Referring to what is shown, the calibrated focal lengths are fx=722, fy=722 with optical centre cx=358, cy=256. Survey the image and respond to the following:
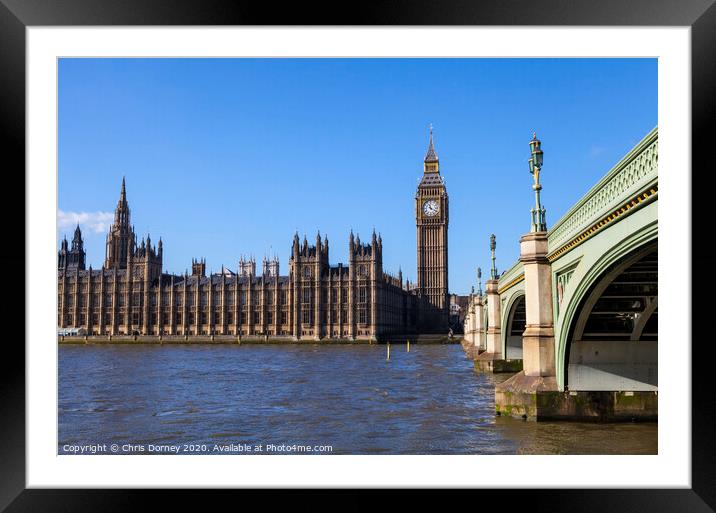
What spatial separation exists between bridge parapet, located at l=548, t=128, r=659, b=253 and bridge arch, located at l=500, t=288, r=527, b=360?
13.2 metres

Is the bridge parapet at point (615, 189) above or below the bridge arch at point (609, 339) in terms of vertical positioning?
above

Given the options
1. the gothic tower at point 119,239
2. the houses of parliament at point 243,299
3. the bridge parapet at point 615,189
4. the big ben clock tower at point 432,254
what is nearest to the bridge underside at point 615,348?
the bridge parapet at point 615,189

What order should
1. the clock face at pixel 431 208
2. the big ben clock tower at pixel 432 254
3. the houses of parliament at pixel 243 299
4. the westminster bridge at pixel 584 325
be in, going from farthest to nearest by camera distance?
1. the clock face at pixel 431 208
2. the big ben clock tower at pixel 432 254
3. the houses of parliament at pixel 243 299
4. the westminster bridge at pixel 584 325

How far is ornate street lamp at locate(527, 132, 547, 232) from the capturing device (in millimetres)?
14781

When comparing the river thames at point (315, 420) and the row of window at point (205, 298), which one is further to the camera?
the row of window at point (205, 298)

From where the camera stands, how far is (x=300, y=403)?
20594 millimetres

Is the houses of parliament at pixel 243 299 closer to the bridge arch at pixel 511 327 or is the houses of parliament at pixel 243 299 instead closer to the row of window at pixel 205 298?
the row of window at pixel 205 298

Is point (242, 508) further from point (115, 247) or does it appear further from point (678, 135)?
point (115, 247)

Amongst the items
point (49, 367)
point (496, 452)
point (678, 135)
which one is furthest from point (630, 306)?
point (49, 367)

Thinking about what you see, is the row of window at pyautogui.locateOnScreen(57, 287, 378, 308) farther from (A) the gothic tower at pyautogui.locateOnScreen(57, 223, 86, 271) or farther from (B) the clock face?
(B) the clock face

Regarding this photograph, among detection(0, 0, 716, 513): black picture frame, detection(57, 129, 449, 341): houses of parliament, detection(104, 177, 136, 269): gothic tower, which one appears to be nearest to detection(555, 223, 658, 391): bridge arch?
detection(0, 0, 716, 513): black picture frame

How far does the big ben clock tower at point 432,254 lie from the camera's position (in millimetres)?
109375

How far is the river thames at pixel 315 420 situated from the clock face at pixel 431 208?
3315 inches
